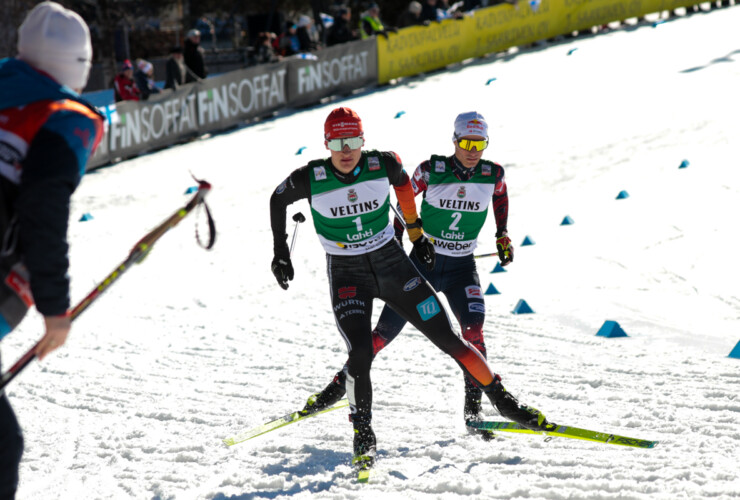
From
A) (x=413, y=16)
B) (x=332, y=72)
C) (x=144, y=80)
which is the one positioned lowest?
(x=332, y=72)

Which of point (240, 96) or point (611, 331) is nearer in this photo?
point (611, 331)

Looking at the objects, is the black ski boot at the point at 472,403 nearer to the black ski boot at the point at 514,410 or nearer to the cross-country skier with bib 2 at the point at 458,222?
the cross-country skier with bib 2 at the point at 458,222

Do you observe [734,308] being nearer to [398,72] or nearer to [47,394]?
[47,394]

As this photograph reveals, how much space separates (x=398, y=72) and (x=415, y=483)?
50.5 feet

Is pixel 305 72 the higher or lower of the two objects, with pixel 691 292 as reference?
higher

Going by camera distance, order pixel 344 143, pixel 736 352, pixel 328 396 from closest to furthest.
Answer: pixel 344 143 < pixel 328 396 < pixel 736 352

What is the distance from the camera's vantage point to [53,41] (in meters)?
2.80

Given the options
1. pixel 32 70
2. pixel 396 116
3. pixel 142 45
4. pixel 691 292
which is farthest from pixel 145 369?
pixel 142 45

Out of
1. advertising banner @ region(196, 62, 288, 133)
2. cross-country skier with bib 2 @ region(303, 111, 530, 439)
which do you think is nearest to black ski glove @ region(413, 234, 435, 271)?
cross-country skier with bib 2 @ region(303, 111, 530, 439)

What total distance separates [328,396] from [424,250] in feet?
3.62

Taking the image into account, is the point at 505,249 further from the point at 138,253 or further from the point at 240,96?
the point at 240,96

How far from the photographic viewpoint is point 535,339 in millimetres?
6703

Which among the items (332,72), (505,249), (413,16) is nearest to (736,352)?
(505,249)

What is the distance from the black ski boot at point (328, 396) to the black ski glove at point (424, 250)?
87 cm
